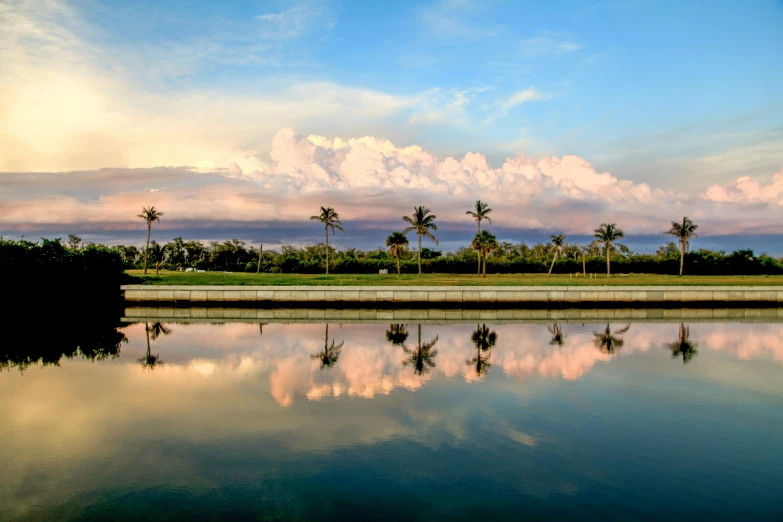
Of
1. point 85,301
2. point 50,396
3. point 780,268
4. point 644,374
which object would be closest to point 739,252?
point 780,268

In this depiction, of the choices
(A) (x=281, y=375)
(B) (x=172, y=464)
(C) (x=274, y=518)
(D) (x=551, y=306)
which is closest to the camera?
(C) (x=274, y=518)

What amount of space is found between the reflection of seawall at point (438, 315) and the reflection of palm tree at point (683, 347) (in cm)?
458

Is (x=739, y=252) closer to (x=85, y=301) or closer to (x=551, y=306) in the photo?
(x=551, y=306)

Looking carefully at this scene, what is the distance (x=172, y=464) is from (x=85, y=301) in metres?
25.3

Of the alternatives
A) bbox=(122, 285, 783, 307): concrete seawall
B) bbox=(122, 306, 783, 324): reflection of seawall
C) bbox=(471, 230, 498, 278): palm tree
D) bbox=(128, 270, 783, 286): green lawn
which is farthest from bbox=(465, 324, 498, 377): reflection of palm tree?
bbox=(471, 230, 498, 278): palm tree

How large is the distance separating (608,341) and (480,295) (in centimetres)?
1007

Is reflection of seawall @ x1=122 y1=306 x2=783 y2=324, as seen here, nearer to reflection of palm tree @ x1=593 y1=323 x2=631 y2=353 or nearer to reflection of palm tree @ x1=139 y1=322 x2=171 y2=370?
reflection of palm tree @ x1=139 y1=322 x2=171 y2=370

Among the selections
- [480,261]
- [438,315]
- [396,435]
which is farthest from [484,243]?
[396,435]

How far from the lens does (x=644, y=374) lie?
39.5 feet

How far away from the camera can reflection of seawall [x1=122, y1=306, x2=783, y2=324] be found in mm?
21672

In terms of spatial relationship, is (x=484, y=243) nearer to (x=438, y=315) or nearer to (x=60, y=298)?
(x=438, y=315)

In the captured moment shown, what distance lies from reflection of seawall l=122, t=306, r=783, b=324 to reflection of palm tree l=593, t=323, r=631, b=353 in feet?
9.46

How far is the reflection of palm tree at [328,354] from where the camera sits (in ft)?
43.3

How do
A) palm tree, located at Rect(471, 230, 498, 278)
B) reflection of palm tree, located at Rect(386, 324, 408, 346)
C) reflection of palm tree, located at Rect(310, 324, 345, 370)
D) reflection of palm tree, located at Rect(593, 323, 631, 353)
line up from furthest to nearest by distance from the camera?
palm tree, located at Rect(471, 230, 498, 278) < reflection of palm tree, located at Rect(386, 324, 408, 346) < reflection of palm tree, located at Rect(593, 323, 631, 353) < reflection of palm tree, located at Rect(310, 324, 345, 370)
